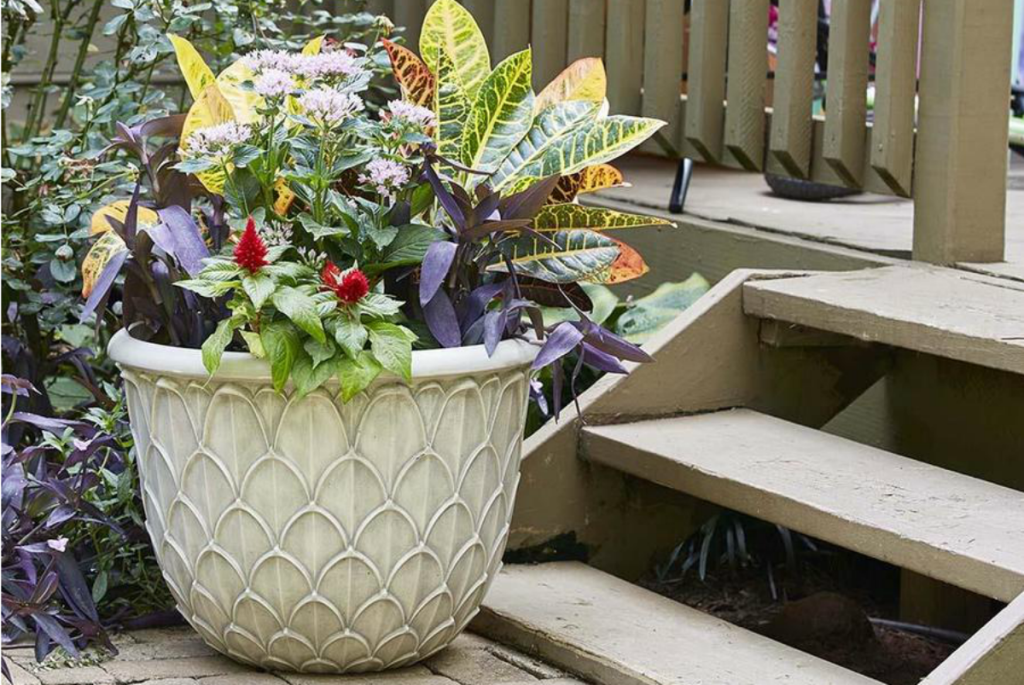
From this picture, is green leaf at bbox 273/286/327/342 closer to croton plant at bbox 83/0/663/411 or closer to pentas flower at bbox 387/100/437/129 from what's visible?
croton plant at bbox 83/0/663/411

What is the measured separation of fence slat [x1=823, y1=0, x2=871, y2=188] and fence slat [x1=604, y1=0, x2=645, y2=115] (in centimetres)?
62

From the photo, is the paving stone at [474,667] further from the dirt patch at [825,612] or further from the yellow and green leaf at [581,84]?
the yellow and green leaf at [581,84]

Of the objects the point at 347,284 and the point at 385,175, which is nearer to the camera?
the point at 347,284

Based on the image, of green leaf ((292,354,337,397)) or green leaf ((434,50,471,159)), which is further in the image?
green leaf ((434,50,471,159))

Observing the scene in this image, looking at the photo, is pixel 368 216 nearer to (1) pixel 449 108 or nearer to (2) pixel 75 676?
(1) pixel 449 108

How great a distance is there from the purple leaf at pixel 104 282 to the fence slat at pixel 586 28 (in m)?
1.86

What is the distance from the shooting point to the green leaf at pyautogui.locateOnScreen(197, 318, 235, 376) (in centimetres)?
205

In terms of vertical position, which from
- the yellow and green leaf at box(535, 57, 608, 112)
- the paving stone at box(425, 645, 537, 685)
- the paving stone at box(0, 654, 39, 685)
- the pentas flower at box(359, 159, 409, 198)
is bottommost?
the paving stone at box(425, 645, 537, 685)

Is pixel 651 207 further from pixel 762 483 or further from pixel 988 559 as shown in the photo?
pixel 988 559

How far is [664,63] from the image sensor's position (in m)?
3.65

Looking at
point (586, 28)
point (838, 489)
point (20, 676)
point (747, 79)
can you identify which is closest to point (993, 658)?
point (838, 489)

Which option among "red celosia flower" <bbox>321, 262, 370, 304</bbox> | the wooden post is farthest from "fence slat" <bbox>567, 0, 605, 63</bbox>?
"red celosia flower" <bbox>321, 262, 370, 304</bbox>

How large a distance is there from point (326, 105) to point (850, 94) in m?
1.44

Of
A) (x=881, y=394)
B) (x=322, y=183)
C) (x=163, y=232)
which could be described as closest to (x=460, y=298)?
(x=322, y=183)
